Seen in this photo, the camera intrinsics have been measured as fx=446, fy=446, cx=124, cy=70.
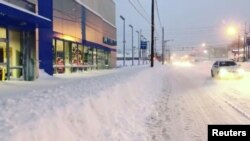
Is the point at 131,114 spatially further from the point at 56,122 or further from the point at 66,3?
the point at 66,3

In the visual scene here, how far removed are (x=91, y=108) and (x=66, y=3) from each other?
29.7m

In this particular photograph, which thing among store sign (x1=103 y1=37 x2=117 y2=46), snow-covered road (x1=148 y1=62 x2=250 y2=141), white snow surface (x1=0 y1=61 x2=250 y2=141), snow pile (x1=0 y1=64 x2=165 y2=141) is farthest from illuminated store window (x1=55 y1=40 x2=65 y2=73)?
snow pile (x1=0 y1=64 x2=165 y2=141)

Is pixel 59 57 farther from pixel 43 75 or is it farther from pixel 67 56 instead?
pixel 43 75

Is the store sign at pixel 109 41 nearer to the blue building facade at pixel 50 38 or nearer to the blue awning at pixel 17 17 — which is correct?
the blue building facade at pixel 50 38

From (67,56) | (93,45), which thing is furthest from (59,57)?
(93,45)

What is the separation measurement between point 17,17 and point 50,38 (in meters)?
11.0

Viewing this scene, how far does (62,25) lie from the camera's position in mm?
36469

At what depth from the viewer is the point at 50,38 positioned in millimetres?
31844

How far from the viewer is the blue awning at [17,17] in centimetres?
1901

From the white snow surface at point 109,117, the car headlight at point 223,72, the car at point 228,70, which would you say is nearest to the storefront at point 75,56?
the car at point 228,70

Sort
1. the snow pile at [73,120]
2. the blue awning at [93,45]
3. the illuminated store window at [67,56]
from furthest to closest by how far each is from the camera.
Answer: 1. the blue awning at [93,45]
2. the illuminated store window at [67,56]
3. the snow pile at [73,120]

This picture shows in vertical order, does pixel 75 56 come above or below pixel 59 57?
above

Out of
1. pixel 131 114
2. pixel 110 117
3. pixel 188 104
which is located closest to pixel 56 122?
pixel 110 117

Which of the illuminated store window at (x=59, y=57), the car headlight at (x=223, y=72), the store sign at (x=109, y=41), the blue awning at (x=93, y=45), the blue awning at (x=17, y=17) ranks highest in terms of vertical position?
the store sign at (x=109, y=41)
